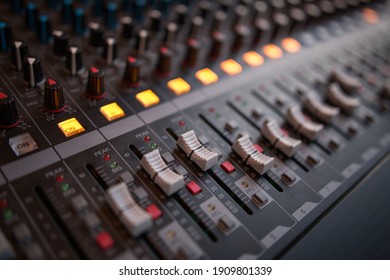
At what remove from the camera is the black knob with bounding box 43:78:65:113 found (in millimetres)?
1270

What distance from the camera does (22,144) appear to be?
1.17 m

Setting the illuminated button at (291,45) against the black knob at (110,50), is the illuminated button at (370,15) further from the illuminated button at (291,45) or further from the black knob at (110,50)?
the black knob at (110,50)

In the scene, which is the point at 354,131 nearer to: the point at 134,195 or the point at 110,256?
the point at 134,195

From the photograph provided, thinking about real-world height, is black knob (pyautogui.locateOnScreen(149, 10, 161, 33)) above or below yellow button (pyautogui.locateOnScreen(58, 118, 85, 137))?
above

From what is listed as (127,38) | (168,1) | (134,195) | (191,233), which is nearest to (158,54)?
(127,38)

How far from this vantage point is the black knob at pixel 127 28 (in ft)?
5.61

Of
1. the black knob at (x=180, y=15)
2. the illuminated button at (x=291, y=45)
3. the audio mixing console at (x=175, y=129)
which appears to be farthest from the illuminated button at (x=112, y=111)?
the illuminated button at (x=291, y=45)

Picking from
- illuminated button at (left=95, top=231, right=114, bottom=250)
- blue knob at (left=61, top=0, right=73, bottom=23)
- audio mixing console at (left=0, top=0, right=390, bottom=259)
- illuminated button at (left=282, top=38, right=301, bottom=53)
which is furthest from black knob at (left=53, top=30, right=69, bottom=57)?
illuminated button at (left=282, top=38, right=301, bottom=53)

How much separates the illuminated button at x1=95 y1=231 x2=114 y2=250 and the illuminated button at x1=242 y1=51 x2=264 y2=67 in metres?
1.23

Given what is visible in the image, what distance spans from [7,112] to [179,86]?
715 millimetres

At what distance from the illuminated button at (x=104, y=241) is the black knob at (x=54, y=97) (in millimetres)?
533

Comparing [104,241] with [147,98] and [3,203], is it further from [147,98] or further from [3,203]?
[147,98]

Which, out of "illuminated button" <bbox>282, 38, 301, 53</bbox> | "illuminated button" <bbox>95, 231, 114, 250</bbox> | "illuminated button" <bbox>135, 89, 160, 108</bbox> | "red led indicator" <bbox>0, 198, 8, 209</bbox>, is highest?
"illuminated button" <bbox>282, 38, 301, 53</bbox>

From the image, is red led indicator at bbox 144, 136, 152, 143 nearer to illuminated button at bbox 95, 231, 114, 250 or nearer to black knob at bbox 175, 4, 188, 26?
illuminated button at bbox 95, 231, 114, 250
